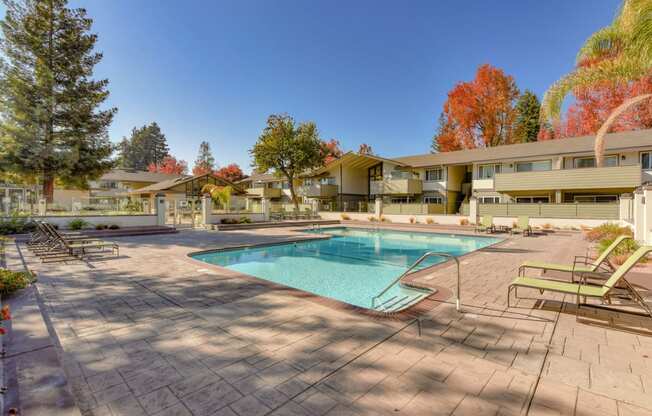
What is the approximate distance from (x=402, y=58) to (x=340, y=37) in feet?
25.3

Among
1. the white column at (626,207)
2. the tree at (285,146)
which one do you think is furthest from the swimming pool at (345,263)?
the tree at (285,146)

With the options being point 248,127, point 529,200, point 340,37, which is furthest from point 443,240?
point 248,127

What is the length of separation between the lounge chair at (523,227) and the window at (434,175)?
1148 centimetres

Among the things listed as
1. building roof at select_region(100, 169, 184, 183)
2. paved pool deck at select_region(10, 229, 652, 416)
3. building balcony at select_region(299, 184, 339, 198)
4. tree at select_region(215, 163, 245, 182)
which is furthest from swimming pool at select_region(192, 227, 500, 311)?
tree at select_region(215, 163, 245, 182)

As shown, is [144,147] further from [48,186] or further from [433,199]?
[433,199]

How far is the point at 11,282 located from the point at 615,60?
15920 mm

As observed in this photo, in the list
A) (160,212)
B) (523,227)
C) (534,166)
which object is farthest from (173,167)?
(523,227)

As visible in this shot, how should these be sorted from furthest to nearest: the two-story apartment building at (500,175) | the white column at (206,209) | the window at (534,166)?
the window at (534,166), the white column at (206,209), the two-story apartment building at (500,175)

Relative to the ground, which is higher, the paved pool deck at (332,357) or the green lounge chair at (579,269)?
the green lounge chair at (579,269)

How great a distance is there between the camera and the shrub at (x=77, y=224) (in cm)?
1625

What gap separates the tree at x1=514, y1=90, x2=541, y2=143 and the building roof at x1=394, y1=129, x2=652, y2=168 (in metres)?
15.8

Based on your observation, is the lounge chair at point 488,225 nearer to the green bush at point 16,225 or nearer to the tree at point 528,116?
→ the green bush at point 16,225

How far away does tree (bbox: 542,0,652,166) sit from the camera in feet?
25.0

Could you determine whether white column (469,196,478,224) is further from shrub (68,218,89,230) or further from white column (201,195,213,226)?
shrub (68,218,89,230)
